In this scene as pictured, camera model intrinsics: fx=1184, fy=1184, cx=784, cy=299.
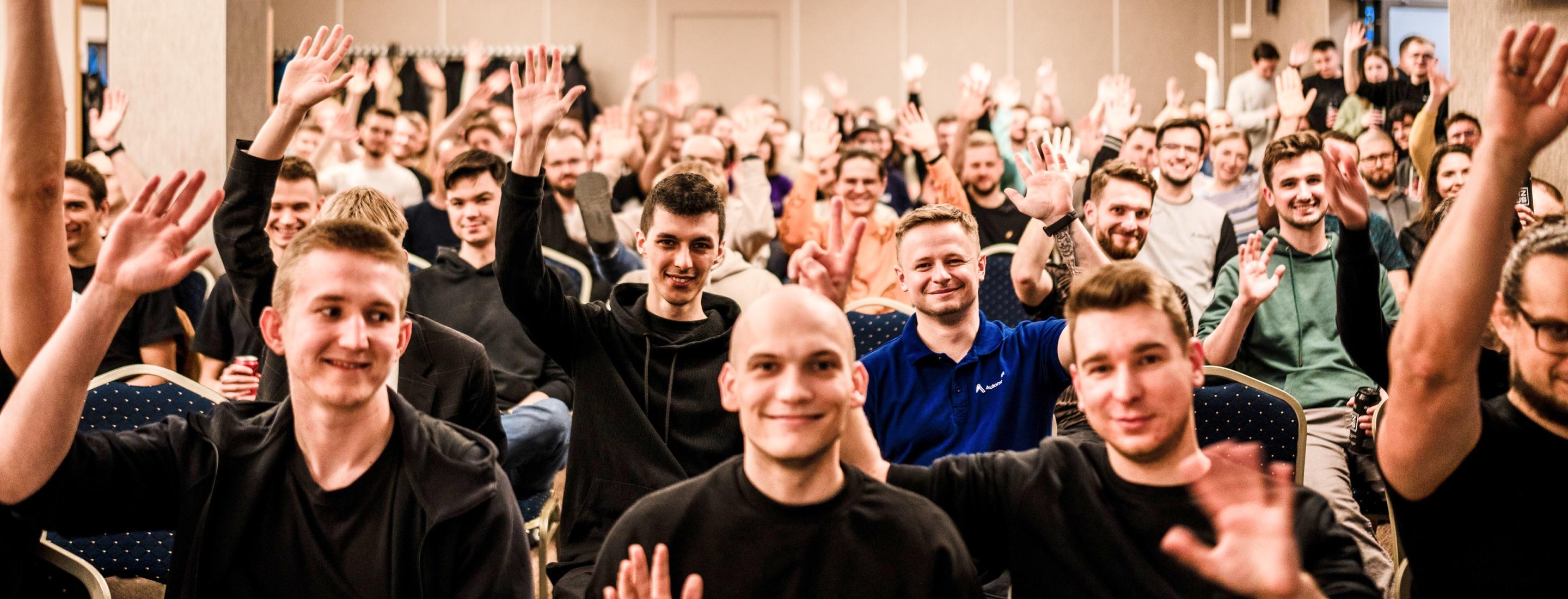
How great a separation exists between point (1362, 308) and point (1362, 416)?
846 millimetres

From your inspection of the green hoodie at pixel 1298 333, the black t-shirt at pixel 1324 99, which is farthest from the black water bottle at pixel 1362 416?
the black t-shirt at pixel 1324 99

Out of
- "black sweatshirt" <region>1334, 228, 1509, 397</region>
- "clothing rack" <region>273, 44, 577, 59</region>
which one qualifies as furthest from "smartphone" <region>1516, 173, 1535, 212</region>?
"clothing rack" <region>273, 44, 577, 59</region>

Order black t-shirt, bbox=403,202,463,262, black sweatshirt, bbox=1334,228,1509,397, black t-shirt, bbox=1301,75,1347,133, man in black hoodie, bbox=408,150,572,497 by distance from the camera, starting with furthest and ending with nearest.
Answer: black t-shirt, bbox=1301,75,1347,133 → black t-shirt, bbox=403,202,463,262 → man in black hoodie, bbox=408,150,572,497 → black sweatshirt, bbox=1334,228,1509,397

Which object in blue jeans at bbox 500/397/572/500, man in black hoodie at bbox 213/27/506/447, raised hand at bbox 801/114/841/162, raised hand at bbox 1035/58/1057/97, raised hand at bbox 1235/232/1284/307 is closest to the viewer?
man in black hoodie at bbox 213/27/506/447

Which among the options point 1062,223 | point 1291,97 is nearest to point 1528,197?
point 1062,223

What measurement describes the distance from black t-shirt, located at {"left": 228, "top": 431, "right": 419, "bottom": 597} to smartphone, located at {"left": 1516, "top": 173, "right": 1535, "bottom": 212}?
2.85 m

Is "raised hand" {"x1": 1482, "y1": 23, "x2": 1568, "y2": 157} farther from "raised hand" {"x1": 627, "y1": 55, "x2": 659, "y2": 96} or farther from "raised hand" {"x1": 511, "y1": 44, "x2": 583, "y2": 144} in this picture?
"raised hand" {"x1": 627, "y1": 55, "x2": 659, "y2": 96}

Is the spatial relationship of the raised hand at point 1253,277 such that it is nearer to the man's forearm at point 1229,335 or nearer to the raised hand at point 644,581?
the man's forearm at point 1229,335

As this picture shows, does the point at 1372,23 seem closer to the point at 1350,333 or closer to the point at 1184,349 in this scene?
A: the point at 1350,333

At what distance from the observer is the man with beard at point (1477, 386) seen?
4.29 ft

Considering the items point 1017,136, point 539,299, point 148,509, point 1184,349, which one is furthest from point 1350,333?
point 1017,136

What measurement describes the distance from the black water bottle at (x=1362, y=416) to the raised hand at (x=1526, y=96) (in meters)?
1.55

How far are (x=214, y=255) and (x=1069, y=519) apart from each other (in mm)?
3361

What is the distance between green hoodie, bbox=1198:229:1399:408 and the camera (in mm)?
3051
